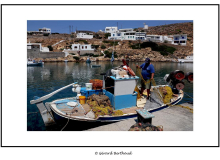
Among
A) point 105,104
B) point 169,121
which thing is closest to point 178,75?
point 169,121

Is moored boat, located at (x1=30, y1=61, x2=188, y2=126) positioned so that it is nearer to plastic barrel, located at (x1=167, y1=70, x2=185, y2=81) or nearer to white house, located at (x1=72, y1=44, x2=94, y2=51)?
plastic barrel, located at (x1=167, y1=70, x2=185, y2=81)

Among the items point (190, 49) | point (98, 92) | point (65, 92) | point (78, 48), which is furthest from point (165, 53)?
point (98, 92)

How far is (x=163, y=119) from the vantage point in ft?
26.8

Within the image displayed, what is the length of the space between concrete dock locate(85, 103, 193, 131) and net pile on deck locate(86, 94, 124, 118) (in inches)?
27.6

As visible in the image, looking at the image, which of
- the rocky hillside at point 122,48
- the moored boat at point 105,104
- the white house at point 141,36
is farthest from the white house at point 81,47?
the moored boat at point 105,104

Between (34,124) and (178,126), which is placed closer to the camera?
(178,126)

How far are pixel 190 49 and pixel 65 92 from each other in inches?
2598

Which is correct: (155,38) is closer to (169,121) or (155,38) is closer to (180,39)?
(180,39)

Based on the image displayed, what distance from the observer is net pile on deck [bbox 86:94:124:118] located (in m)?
8.13

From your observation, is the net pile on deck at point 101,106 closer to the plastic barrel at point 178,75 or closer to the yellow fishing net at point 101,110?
the yellow fishing net at point 101,110

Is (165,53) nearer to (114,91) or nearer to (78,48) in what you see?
(78,48)

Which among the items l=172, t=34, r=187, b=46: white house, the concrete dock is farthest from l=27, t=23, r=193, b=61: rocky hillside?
the concrete dock

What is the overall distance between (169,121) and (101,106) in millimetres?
3381

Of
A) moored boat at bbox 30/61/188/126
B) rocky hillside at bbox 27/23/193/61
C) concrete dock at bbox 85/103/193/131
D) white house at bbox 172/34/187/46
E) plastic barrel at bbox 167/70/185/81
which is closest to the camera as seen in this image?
concrete dock at bbox 85/103/193/131
